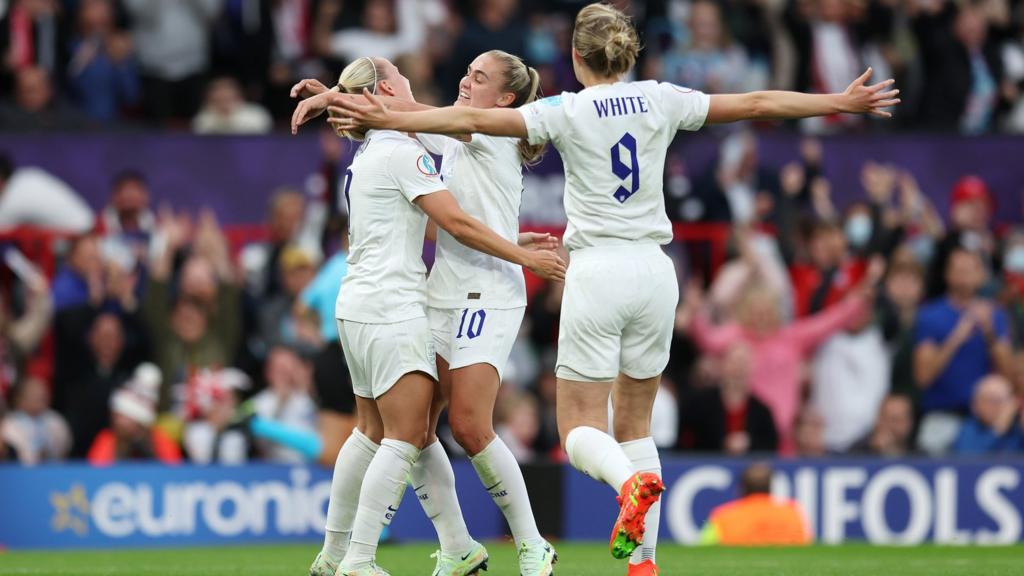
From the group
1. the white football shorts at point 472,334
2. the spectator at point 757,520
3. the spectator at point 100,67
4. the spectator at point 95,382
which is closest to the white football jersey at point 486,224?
the white football shorts at point 472,334

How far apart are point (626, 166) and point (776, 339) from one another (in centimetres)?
654

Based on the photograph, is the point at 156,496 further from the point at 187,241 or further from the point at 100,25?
the point at 100,25

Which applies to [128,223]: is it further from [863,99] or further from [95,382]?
[863,99]

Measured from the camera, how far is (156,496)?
39.9ft

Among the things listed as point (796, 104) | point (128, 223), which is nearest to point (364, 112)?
point (796, 104)

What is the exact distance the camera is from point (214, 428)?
1293cm

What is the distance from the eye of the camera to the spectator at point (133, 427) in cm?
1267

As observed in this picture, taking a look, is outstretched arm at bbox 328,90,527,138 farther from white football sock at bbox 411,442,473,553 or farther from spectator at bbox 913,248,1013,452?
→ spectator at bbox 913,248,1013,452

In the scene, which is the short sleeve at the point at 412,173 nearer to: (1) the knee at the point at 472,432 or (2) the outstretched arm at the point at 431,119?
(2) the outstretched arm at the point at 431,119

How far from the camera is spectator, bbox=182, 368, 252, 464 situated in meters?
12.9

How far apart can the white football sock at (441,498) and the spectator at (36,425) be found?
5.64 m

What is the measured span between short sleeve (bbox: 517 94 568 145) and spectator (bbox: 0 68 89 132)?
7.65 meters

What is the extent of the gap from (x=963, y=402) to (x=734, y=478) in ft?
7.56

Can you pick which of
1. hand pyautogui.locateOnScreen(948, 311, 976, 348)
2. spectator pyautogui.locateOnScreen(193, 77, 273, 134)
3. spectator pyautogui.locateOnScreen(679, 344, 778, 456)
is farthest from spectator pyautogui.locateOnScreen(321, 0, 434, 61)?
hand pyautogui.locateOnScreen(948, 311, 976, 348)
